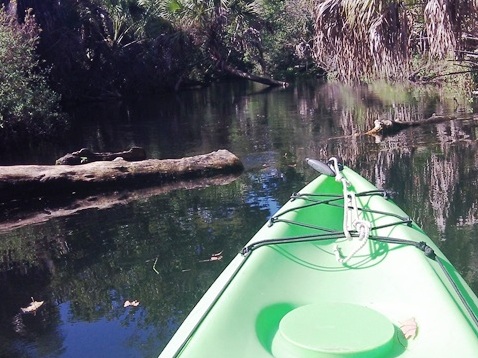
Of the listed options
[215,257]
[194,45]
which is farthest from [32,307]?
[194,45]

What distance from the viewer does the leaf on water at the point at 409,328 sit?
305cm

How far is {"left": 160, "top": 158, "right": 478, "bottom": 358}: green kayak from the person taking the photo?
285 centimetres

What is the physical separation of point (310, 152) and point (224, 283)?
29.6ft

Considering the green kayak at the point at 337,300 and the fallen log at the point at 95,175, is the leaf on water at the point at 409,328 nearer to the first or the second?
→ the green kayak at the point at 337,300

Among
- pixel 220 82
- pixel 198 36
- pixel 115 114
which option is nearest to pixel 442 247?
pixel 115 114

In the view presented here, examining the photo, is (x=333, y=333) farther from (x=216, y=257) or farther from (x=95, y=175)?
(x=95, y=175)

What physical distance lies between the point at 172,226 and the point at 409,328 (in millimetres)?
4808

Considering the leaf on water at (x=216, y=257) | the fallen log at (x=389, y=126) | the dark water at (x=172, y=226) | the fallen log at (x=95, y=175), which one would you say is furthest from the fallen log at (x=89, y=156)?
the fallen log at (x=389, y=126)

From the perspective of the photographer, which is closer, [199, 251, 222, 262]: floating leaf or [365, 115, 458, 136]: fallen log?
[199, 251, 222, 262]: floating leaf

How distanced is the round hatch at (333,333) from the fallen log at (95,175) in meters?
6.97

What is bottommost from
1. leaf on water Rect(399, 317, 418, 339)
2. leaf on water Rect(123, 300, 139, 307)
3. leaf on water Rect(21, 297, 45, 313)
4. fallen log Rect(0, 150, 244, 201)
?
leaf on water Rect(123, 300, 139, 307)

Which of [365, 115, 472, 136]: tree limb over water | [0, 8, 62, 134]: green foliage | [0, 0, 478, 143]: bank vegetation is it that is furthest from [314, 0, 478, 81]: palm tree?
[0, 8, 62, 134]: green foliage

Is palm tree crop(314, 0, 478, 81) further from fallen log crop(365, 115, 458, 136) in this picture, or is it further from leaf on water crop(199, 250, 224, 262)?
fallen log crop(365, 115, 458, 136)

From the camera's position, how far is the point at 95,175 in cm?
972
